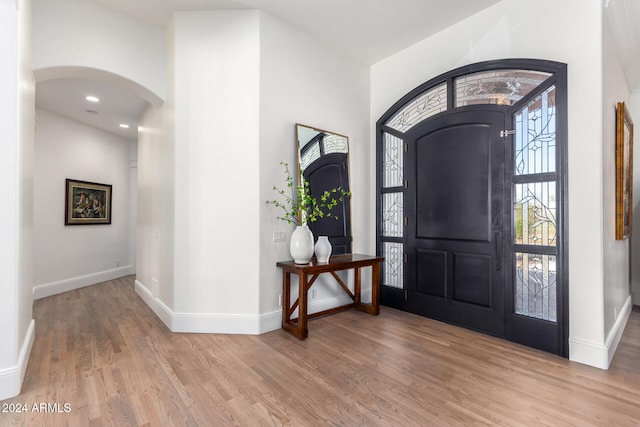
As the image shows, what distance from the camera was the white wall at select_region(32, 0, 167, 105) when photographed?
2.89 meters

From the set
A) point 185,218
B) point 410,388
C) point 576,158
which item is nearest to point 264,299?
point 185,218

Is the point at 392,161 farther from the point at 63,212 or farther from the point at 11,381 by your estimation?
the point at 63,212

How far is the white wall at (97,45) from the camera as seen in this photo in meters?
2.89

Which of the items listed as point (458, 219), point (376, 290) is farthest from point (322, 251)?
point (458, 219)

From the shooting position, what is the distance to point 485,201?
10.4 feet

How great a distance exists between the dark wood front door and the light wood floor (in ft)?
1.08

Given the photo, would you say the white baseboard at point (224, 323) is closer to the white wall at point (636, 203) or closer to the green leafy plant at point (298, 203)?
the green leafy plant at point (298, 203)

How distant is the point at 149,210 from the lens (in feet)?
14.6

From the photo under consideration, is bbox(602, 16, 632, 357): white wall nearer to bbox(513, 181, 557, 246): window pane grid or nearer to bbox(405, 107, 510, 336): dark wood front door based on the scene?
bbox(513, 181, 557, 246): window pane grid

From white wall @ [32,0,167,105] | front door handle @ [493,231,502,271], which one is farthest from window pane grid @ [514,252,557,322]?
Result: white wall @ [32,0,167,105]

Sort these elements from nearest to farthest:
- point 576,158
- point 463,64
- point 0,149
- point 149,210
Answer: point 0,149
point 576,158
point 463,64
point 149,210

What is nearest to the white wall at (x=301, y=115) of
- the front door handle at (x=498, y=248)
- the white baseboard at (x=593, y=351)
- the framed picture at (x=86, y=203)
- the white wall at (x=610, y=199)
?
the front door handle at (x=498, y=248)

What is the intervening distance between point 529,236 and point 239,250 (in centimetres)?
277

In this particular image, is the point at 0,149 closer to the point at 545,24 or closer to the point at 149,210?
the point at 149,210
